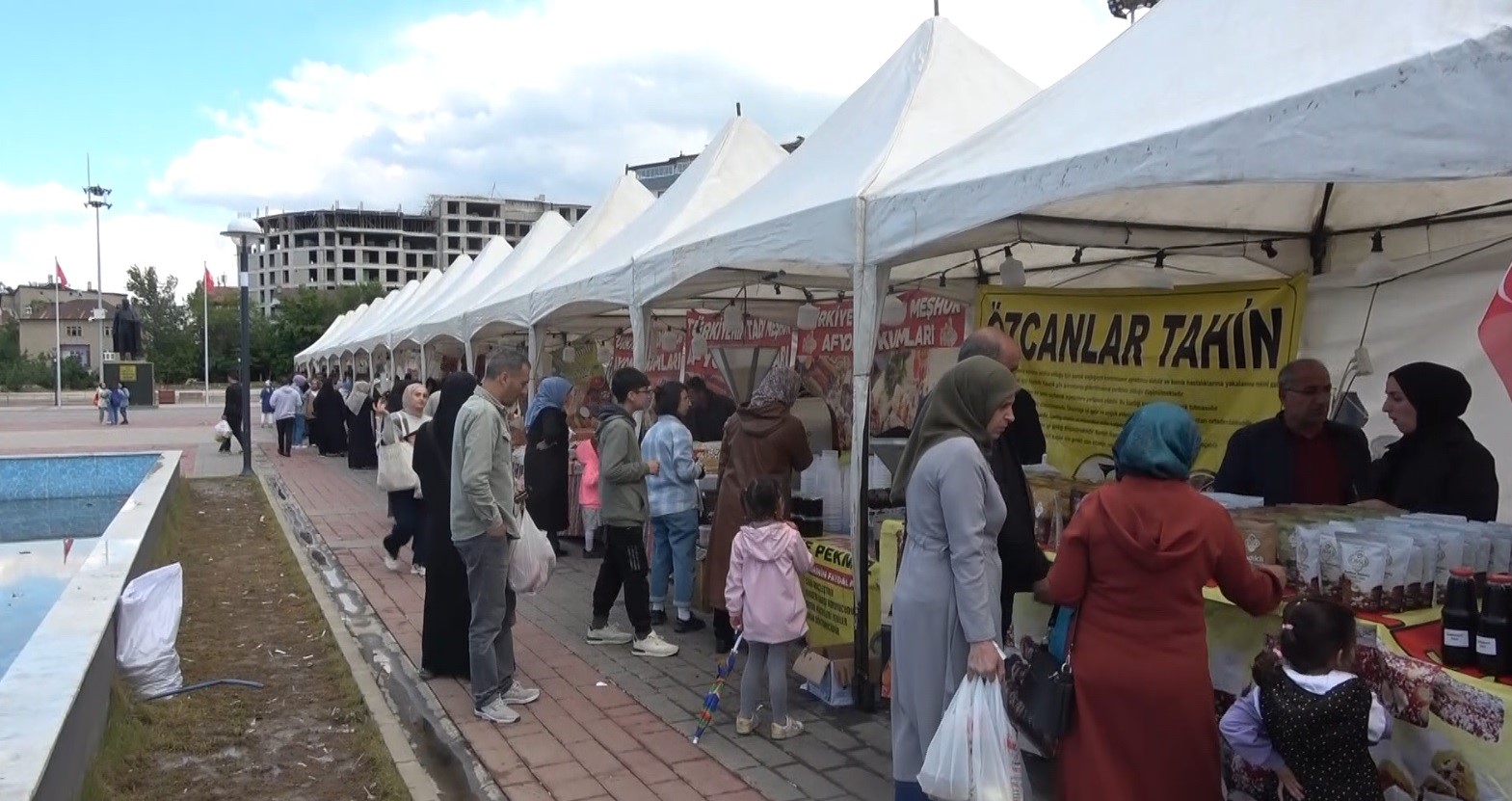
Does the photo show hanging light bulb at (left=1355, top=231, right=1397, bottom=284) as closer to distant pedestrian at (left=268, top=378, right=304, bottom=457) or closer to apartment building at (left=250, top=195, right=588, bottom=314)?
distant pedestrian at (left=268, top=378, right=304, bottom=457)

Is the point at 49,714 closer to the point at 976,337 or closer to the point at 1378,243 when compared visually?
the point at 976,337

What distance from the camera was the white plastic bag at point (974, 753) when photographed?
9.17ft

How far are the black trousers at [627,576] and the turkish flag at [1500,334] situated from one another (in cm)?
412

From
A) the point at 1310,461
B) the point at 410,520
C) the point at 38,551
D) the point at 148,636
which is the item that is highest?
the point at 1310,461

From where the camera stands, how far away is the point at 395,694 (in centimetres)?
540

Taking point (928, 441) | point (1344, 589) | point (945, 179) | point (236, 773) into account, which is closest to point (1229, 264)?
point (945, 179)

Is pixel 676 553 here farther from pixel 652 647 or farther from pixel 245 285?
pixel 245 285

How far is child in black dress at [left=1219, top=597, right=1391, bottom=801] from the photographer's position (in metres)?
2.47

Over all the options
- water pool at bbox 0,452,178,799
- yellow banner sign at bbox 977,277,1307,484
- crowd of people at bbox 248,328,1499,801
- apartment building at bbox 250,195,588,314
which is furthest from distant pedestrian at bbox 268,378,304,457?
apartment building at bbox 250,195,588,314

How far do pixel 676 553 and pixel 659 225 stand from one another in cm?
331

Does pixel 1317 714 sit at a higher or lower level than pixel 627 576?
higher

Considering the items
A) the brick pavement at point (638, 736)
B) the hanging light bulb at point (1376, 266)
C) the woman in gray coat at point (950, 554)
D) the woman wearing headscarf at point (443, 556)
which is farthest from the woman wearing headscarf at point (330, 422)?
the woman in gray coat at point (950, 554)

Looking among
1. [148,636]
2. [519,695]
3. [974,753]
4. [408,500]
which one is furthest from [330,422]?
[974,753]

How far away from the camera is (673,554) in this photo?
6.26 metres
